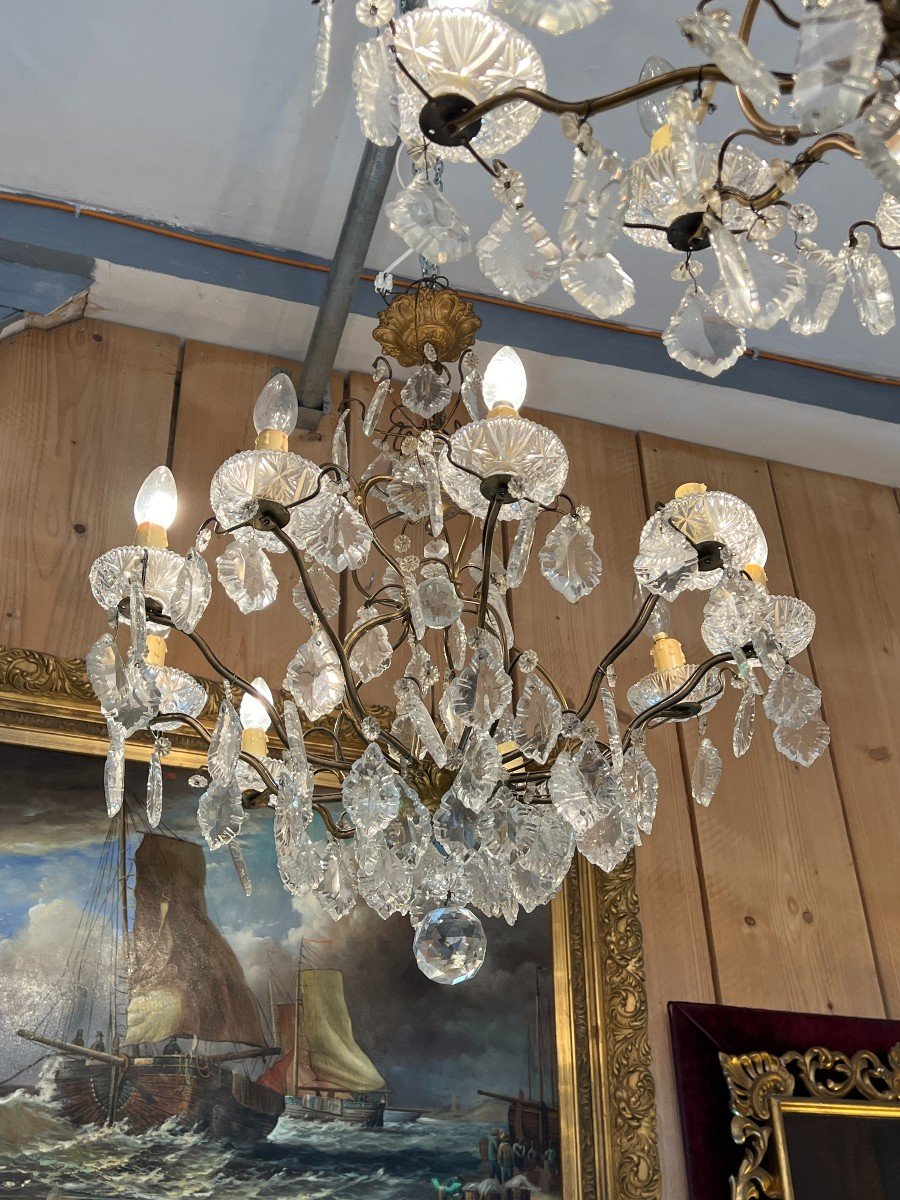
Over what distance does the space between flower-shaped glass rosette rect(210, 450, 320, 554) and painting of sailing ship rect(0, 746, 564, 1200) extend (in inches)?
41.2

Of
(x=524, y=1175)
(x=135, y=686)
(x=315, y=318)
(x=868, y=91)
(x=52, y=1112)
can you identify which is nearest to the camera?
(x=868, y=91)

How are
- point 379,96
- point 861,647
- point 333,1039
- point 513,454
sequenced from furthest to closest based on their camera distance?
point 861,647
point 333,1039
point 513,454
point 379,96

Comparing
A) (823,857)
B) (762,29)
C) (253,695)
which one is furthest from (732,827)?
(762,29)

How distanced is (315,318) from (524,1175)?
206 centimetres

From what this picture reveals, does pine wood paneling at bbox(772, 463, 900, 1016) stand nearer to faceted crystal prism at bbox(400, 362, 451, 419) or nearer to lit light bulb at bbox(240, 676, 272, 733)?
faceted crystal prism at bbox(400, 362, 451, 419)

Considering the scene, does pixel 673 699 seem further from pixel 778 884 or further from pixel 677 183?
pixel 778 884

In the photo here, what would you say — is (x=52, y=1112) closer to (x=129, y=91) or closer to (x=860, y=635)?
(x=129, y=91)

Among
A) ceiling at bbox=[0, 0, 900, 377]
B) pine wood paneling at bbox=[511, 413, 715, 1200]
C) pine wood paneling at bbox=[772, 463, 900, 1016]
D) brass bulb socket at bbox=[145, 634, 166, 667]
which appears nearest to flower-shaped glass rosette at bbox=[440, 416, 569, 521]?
brass bulb socket at bbox=[145, 634, 166, 667]

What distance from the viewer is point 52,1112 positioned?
6.66 ft

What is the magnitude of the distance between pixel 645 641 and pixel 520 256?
2.09 meters

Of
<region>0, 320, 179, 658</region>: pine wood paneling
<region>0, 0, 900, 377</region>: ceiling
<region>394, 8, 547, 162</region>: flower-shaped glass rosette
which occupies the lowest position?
<region>394, 8, 547, 162</region>: flower-shaped glass rosette

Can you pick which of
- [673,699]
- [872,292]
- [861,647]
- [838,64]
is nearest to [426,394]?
[673,699]

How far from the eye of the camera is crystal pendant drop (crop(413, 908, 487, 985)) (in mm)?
1348

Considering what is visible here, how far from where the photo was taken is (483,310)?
10.4ft
